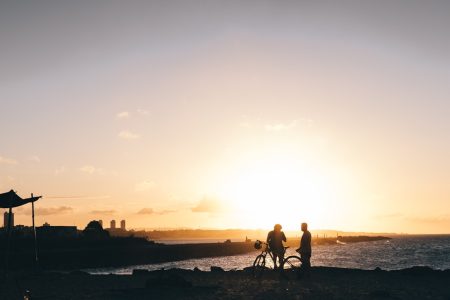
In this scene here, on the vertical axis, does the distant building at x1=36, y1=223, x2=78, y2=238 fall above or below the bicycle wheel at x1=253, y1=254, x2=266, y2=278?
below

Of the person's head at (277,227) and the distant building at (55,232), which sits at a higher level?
the person's head at (277,227)

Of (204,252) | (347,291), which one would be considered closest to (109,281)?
(347,291)

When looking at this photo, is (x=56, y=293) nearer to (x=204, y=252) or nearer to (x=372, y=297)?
→ (x=372, y=297)

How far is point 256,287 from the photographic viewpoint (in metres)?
17.3

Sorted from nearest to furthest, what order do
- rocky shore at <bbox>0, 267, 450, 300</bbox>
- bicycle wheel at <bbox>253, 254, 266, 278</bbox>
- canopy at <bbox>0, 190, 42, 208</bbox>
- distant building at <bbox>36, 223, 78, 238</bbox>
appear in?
rocky shore at <bbox>0, 267, 450, 300</bbox>
canopy at <bbox>0, 190, 42, 208</bbox>
bicycle wheel at <bbox>253, 254, 266, 278</bbox>
distant building at <bbox>36, 223, 78, 238</bbox>

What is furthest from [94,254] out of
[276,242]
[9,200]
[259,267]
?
[276,242]

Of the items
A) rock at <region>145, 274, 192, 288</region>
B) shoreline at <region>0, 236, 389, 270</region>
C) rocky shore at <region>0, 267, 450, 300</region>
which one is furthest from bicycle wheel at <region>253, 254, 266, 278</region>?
shoreline at <region>0, 236, 389, 270</region>

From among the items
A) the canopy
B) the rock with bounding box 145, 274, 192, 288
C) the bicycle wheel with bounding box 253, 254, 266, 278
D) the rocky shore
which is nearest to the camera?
the rocky shore

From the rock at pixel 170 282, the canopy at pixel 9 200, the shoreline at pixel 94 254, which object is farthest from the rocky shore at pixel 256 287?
the shoreline at pixel 94 254

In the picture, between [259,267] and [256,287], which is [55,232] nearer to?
[259,267]

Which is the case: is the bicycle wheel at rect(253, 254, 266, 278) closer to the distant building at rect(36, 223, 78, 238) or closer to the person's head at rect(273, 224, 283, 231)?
the person's head at rect(273, 224, 283, 231)

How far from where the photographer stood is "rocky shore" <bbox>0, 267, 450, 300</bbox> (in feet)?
50.5

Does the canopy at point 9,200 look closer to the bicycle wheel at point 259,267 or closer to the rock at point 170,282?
the rock at point 170,282

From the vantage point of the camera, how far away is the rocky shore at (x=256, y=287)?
15398mm
